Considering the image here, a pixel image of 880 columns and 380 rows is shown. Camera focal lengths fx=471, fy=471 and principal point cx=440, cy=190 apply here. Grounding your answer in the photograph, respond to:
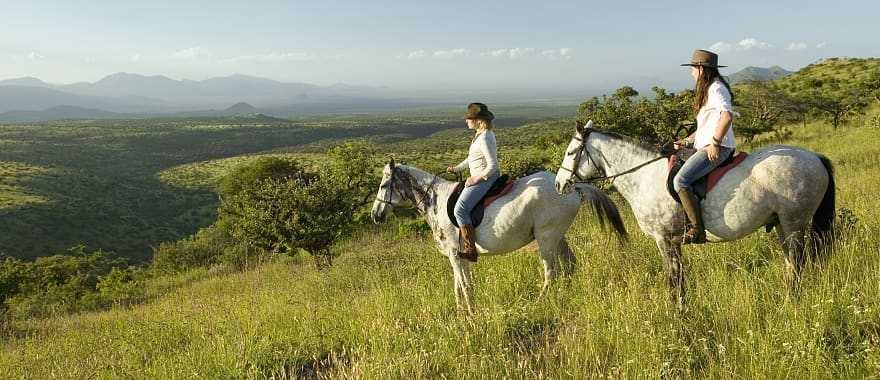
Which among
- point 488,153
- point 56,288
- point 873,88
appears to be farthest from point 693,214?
point 873,88

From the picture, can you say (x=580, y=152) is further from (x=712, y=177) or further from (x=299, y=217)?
(x=299, y=217)

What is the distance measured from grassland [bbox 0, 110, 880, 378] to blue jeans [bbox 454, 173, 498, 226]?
97 centimetres

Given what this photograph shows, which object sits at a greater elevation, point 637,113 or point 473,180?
point 637,113

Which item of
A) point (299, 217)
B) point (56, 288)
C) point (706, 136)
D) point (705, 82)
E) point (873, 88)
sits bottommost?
point (56, 288)

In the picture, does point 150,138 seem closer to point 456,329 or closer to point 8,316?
point 8,316

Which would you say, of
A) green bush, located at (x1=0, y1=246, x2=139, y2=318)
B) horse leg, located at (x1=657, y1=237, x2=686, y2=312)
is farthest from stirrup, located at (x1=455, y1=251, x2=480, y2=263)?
green bush, located at (x1=0, y1=246, x2=139, y2=318)

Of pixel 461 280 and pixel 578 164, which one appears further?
pixel 461 280

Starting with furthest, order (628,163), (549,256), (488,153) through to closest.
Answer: (549,256), (488,153), (628,163)

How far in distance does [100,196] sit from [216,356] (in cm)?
8190

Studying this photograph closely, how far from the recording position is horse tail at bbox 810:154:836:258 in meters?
4.64

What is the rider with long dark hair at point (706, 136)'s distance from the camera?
4637 mm

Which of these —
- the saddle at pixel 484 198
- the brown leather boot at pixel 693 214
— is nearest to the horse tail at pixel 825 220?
the brown leather boot at pixel 693 214

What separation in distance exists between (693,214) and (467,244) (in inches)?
105

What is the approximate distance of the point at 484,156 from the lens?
20.1ft
